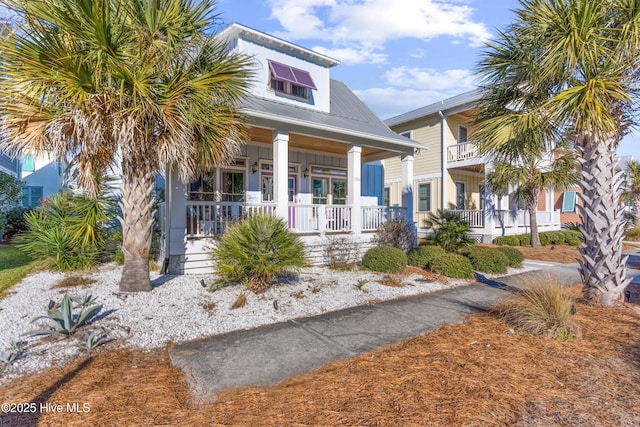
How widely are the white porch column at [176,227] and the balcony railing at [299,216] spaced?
264mm

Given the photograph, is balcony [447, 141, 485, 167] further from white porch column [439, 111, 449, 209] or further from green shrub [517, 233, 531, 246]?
green shrub [517, 233, 531, 246]

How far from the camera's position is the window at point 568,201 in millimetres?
22972

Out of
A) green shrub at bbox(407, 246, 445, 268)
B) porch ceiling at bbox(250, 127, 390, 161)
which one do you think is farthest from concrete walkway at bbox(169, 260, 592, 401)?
porch ceiling at bbox(250, 127, 390, 161)

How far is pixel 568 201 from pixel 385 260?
21.5 metres

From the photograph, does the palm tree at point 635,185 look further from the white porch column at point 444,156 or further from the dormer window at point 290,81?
the dormer window at point 290,81

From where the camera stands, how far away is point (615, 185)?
5.38m

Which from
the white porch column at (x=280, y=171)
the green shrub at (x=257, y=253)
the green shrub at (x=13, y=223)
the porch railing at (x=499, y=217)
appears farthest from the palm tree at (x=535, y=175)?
the green shrub at (x=13, y=223)

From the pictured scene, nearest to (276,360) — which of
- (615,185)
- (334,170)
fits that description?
(615,185)

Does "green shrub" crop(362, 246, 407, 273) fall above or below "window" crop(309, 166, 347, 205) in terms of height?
below

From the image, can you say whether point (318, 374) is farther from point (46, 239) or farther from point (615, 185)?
point (46, 239)

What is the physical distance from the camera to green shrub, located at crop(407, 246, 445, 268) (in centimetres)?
926

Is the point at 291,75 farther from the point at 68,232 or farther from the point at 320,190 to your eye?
the point at 68,232

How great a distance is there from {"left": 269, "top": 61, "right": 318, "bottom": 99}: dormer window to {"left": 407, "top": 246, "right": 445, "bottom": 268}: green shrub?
21.8 feet

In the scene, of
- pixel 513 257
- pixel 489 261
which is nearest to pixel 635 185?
pixel 513 257
